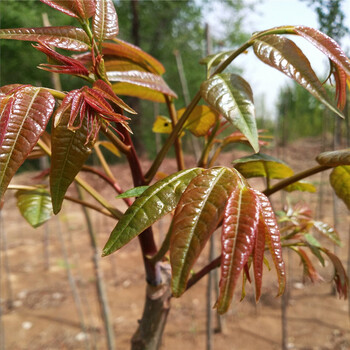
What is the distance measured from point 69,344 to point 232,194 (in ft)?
6.95

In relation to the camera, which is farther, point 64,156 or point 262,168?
point 262,168

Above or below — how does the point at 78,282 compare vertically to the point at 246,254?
below

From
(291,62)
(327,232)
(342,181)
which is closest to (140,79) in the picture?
(291,62)

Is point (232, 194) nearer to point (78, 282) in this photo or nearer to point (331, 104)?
point (331, 104)

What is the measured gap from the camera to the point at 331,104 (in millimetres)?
287

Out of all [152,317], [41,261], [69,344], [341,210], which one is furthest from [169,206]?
[341,210]

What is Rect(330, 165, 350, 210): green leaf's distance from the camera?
430mm

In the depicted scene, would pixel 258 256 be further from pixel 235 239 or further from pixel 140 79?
pixel 140 79

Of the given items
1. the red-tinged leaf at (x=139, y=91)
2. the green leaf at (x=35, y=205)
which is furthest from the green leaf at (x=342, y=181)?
the green leaf at (x=35, y=205)

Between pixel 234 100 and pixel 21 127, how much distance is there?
0.18 m

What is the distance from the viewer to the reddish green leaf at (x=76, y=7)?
346 mm

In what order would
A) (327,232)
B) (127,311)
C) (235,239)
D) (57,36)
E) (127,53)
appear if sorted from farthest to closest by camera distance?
(127,311) < (327,232) < (127,53) < (57,36) < (235,239)

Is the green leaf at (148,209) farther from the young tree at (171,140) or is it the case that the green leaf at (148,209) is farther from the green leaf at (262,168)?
the green leaf at (262,168)

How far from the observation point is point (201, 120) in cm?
49
